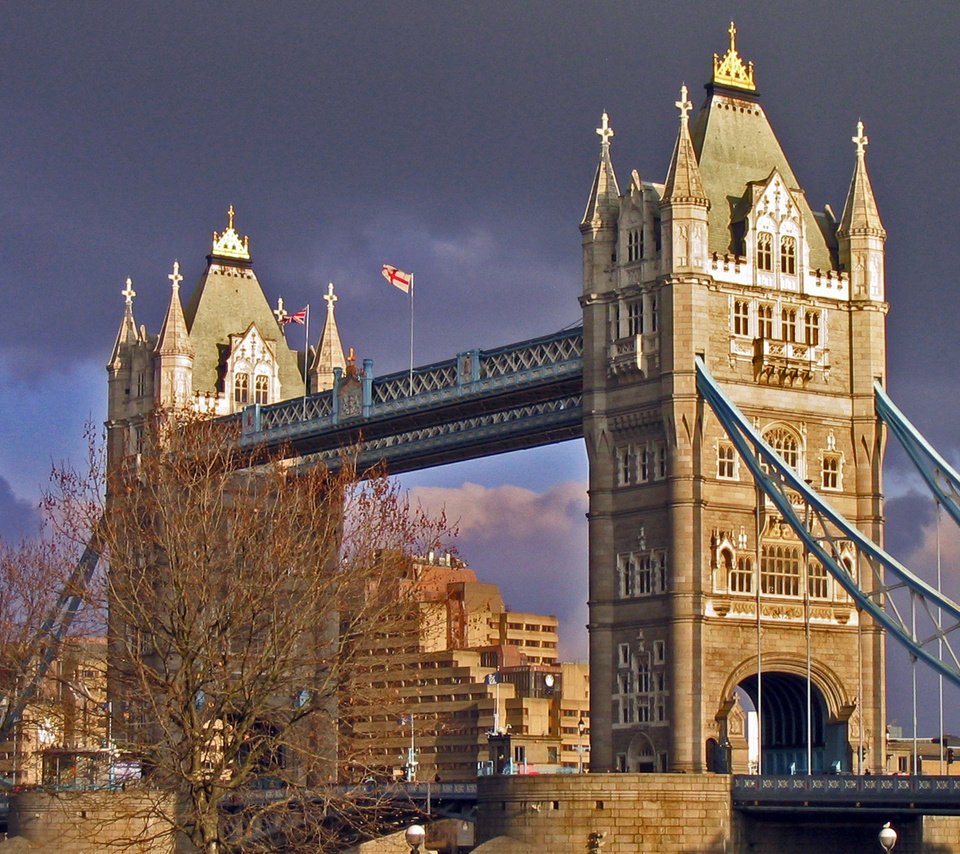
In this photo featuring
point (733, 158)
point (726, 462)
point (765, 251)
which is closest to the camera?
point (726, 462)

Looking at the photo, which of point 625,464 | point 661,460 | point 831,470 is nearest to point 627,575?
point 625,464

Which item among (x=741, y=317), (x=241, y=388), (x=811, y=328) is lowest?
(x=811, y=328)

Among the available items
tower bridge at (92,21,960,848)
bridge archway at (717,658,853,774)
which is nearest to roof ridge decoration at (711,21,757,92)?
tower bridge at (92,21,960,848)

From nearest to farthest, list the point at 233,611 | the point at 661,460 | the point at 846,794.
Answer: the point at 233,611 < the point at 846,794 < the point at 661,460

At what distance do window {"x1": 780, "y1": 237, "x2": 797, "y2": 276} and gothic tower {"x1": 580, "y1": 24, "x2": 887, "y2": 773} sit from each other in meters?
0.11

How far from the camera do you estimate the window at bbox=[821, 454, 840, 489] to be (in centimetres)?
9131

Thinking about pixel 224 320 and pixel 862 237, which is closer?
pixel 862 237

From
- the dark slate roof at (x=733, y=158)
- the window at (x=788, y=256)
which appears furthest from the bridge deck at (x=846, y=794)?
the dark slate roof at (x=733, y=158)

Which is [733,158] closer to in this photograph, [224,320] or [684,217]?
[684,217]

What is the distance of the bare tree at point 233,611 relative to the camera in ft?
210

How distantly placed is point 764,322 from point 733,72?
10.2 metres

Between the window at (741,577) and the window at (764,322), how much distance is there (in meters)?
8.12

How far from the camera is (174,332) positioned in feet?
393

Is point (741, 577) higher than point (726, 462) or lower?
lower
